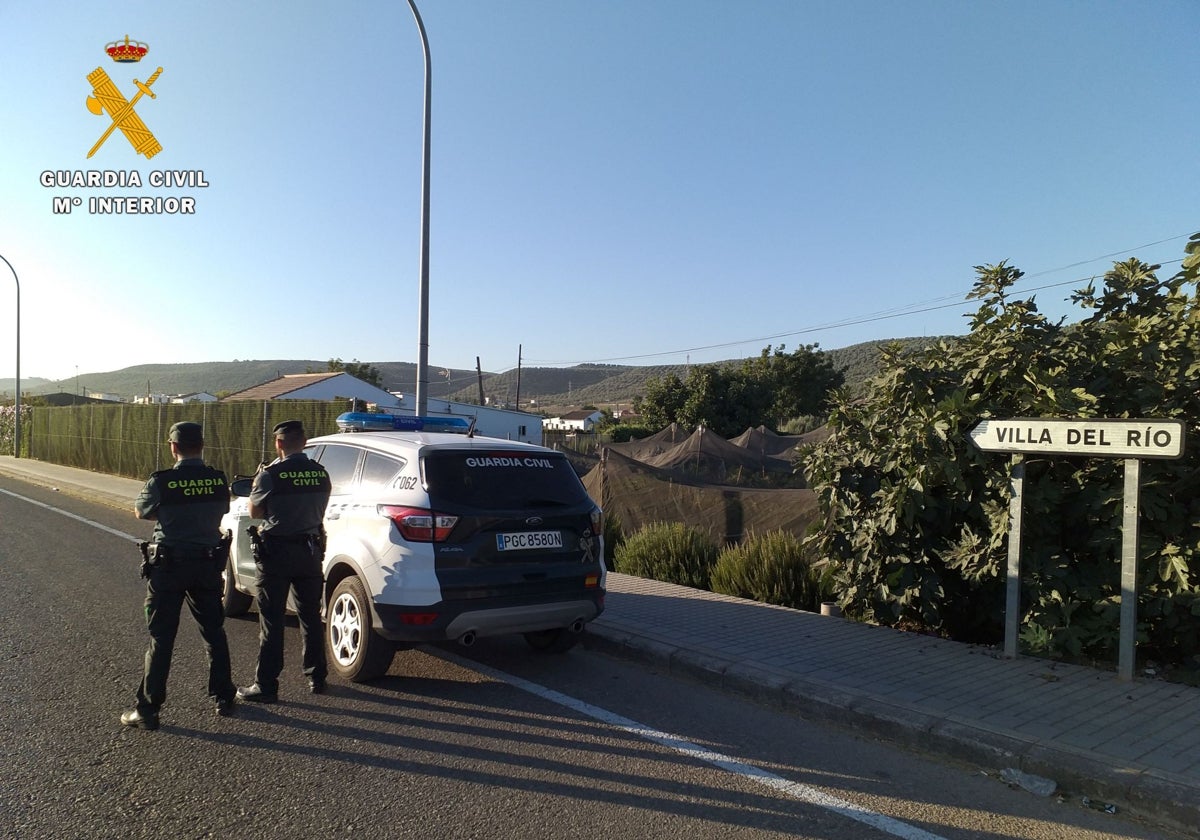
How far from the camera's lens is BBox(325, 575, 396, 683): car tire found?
5566 millimetres

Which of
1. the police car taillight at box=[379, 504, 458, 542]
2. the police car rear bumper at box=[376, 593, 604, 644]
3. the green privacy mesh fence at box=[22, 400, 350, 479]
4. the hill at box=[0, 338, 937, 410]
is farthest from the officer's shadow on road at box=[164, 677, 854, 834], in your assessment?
the hill at box=[0, 338, 937, 410]

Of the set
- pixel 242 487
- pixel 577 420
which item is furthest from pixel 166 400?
pixel 242 487

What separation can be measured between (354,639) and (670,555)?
5130 mm

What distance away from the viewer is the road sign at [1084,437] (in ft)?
17.8

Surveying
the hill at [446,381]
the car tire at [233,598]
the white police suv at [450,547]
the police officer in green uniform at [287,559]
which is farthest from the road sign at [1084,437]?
the hill at [446,381]

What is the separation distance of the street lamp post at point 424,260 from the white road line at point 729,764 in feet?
20.0

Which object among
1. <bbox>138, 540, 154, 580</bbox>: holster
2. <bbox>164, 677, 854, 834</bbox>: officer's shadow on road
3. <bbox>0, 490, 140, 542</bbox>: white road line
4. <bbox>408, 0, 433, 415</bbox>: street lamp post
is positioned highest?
<bbox>408, 0, 433, 415</bbox>: street lamp post

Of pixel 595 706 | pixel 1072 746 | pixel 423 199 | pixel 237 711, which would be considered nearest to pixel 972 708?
pixel 1072 746

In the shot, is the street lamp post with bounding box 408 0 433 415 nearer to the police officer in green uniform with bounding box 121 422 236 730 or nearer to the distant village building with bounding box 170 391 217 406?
the police officer in green uniform with bounding box 121 422 236 730

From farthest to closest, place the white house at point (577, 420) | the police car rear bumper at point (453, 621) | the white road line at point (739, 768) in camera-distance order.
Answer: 1. the white house at point (577, 420)
2. the police car rear bumper at point (453, 621)
3. the white road line at point (739, 768)

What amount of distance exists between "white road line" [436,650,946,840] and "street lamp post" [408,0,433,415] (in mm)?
6478

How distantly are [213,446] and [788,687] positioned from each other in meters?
18.5

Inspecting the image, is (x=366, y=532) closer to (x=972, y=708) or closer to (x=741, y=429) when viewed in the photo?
(x=972, y=708)

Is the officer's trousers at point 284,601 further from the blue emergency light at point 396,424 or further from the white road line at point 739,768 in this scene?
the blue emergency light at point 396,424
